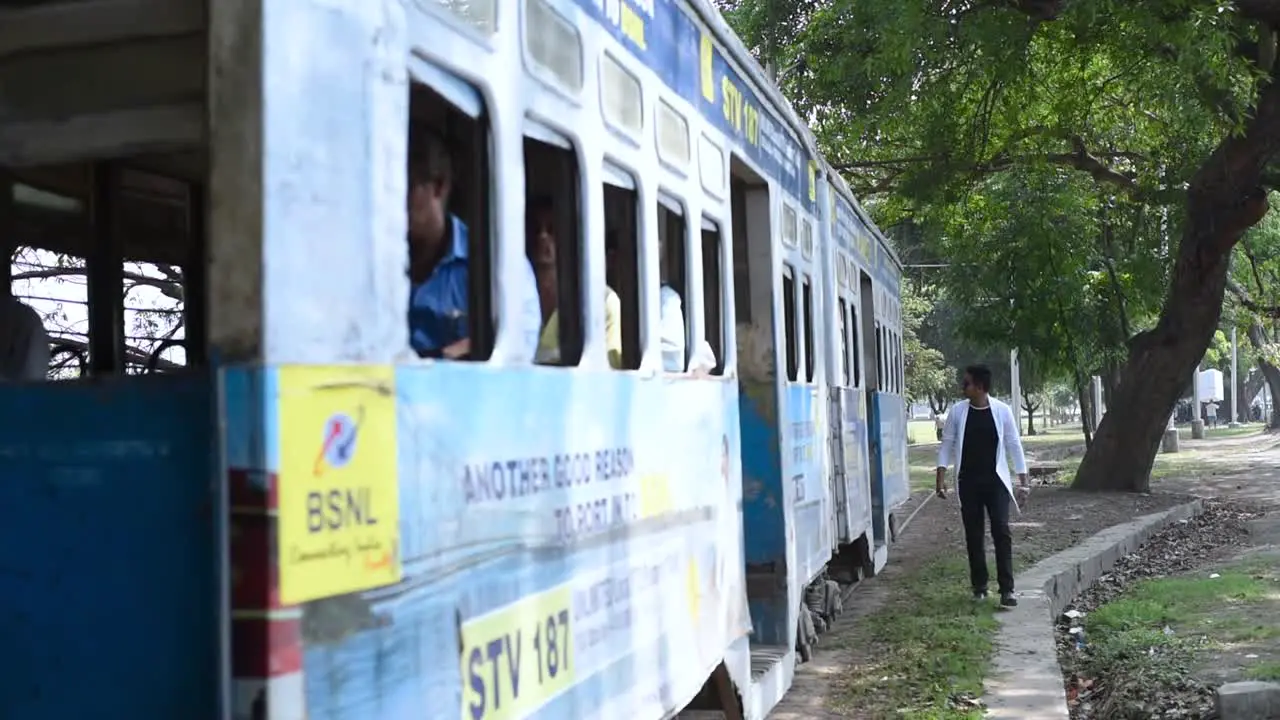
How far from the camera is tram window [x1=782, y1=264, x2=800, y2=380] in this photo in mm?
7203

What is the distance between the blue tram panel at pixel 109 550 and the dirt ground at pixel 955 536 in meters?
4.95

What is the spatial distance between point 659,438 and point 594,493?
0.73 meters

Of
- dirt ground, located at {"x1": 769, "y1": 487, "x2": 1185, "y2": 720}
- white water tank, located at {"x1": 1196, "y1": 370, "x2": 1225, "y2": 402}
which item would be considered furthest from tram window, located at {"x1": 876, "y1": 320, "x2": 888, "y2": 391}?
white water tank, located at {"x1": 1196, "y1": 370, "x2": 1225, "y2": 402}

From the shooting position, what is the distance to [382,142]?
8.32ft

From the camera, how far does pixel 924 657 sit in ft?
25.9

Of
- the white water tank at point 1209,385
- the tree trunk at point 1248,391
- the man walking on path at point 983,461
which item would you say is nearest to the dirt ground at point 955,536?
the man walking on path at point 983,461

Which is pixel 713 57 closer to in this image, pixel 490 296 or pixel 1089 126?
pixel 490 296

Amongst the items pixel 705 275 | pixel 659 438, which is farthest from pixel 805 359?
pixel 659 438

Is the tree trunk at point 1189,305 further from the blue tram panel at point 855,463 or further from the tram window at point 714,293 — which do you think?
the tram window at point 714,293

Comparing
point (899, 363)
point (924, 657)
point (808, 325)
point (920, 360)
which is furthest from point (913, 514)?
point (920, 360)

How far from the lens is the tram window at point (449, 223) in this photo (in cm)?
275

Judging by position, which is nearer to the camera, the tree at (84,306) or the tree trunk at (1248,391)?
the tree at (84,306)

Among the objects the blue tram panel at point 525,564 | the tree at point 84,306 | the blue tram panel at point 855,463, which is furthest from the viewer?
the blue tram panel at point 855,463

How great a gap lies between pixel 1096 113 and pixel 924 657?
12.1 m
